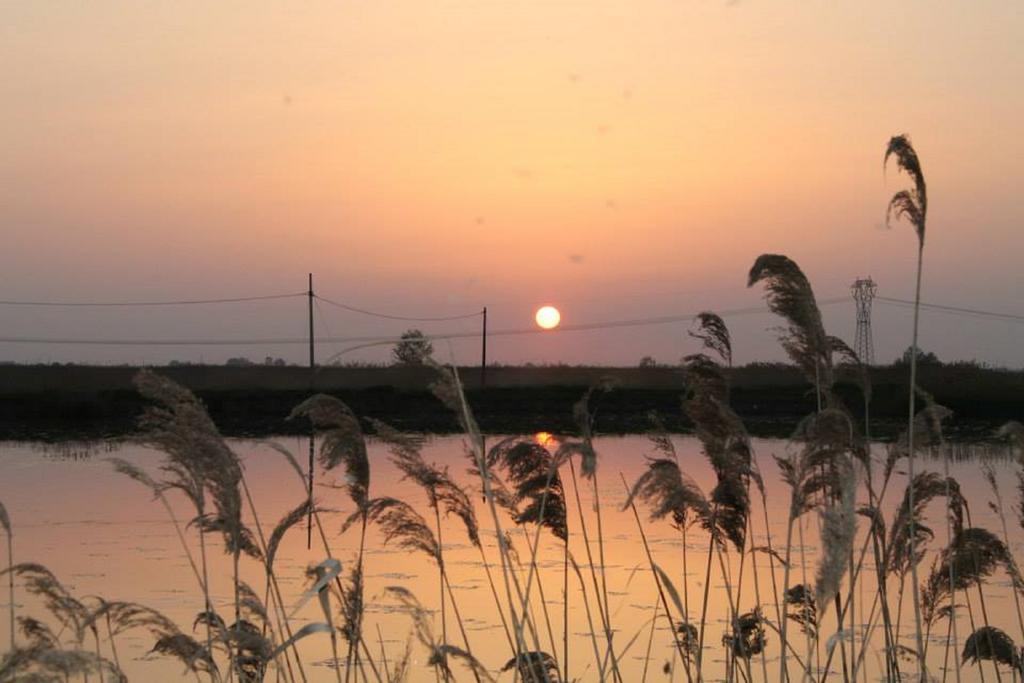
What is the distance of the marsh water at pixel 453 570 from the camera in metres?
9.23

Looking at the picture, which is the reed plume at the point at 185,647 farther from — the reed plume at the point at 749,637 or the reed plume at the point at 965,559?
the reed plume at the point at 965,559

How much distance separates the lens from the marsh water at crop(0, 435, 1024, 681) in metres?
9.23

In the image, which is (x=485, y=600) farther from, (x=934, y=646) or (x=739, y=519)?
(x=739, y=519)

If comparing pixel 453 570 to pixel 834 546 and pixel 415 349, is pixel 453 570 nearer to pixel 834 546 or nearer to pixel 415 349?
pixel 415 349

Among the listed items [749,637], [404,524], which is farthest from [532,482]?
[749,637]

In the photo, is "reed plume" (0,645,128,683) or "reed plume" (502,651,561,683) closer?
"reed plume" (0,645,128,683)

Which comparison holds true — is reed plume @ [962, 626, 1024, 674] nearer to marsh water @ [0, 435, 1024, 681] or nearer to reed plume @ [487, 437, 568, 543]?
marsh water @ [0, 435, 1024, 681]

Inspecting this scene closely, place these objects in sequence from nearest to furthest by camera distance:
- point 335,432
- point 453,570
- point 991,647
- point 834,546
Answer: point 834,546, point 335,432, point 991,647, point 453,570

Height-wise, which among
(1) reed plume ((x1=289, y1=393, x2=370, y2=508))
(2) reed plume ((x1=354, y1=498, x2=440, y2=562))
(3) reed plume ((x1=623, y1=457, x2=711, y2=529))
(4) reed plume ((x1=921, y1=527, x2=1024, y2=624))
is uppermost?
(1) reed plume ((x1=289, y1=393, x2=370, y2=508))

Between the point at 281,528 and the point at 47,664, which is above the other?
the point at 281,528

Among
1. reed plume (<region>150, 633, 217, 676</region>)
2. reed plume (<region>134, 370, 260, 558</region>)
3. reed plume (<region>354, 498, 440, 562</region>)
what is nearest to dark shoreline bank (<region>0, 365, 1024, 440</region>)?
reed plume (<region>354, 498, 440, 562</region>)

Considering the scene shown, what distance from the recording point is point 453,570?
12.6m

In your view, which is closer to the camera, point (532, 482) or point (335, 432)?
point (335, 432)

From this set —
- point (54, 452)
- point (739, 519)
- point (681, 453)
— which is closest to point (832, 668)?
point (739, 519)
